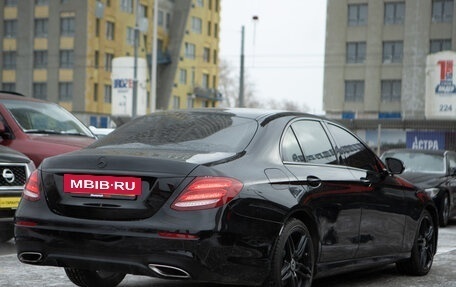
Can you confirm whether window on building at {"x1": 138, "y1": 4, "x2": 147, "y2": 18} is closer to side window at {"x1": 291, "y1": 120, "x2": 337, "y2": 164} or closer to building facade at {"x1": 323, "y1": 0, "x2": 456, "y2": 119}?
building facade at {"x1": 323, "y1": 0, "x2": 456, "y2": 119}

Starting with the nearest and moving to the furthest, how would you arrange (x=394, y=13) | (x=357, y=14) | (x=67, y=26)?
(x=394, y=13)
(x=357, y=14)
(x=67, y=26)

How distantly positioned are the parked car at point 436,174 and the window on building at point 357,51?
153ft

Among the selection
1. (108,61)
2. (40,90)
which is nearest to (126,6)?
(108,61)

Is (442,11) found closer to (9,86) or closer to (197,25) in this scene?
(197,25)

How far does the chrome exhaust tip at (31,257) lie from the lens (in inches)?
201

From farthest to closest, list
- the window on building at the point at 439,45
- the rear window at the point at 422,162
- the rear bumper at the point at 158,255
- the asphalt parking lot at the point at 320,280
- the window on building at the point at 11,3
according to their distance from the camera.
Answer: the window on building at the point at 11,3 < the window on building at the point at 439,45 < the rear window at the point at 422,162 < the asphalt parking lot at the point at 320,280 < the rear bumper at the point at 158,255

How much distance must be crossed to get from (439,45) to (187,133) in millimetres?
56464

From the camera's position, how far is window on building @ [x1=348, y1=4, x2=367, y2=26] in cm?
6112

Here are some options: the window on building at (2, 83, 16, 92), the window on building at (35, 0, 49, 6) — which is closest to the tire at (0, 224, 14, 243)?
the window on building at (35, 0, 49, 6)

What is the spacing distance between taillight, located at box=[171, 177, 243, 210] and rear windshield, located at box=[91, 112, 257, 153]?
47cm

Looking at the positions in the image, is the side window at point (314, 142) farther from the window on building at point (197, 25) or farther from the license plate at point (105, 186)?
the window on building at point (197, 25)

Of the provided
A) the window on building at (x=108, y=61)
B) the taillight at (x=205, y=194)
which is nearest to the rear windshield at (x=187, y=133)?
the taillight at (x=205, y=194)

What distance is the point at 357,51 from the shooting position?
61.7m

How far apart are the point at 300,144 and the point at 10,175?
3.63 metres
